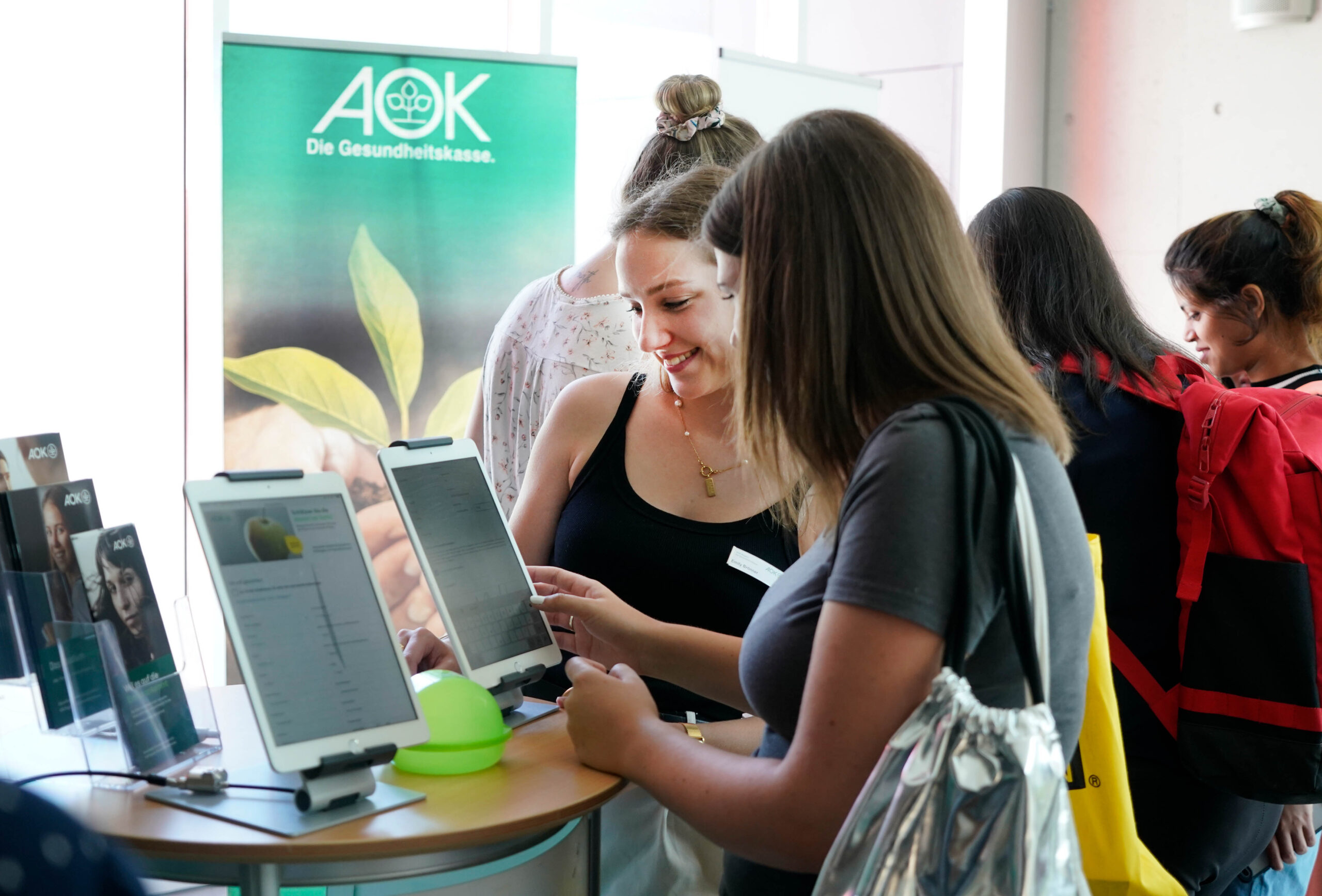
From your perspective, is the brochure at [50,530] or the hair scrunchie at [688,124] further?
the hair scrunchie at [688,124]

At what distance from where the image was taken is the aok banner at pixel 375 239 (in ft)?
10.4

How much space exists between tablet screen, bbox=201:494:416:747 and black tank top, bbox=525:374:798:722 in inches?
21.2

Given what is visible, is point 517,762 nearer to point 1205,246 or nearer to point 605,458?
point 605,458

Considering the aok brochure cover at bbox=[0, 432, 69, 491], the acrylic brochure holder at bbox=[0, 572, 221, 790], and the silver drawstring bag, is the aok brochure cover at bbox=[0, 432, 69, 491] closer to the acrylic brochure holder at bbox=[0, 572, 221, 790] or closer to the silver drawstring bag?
the acrylic brochure holder at bbox=[0, 572, 221, 790]

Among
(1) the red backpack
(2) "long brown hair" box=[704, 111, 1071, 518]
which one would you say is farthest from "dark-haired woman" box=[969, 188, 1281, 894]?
(2) "long brown hair" box=[704, 111, 1071, 518]

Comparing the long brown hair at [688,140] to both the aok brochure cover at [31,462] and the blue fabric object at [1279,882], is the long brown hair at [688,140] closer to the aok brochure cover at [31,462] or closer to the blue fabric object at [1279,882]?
the aok brochure cover at [31,462]

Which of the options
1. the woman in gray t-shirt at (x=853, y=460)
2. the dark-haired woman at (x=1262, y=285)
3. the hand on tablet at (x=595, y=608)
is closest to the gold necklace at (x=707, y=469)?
the hand on tablet at (x=595, y=608)

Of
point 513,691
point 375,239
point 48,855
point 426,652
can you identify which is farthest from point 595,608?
point 375,239

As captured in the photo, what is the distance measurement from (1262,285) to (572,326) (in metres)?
1.49

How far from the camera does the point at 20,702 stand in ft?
5.20

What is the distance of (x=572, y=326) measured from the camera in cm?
239

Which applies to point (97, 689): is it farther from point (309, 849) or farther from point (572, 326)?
point (572, 326)

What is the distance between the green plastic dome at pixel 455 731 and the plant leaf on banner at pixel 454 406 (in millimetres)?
2061

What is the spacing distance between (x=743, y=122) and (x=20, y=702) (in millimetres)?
1702
